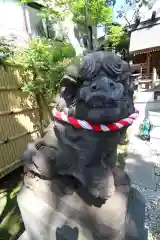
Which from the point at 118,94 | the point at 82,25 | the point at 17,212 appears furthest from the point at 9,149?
the point at 82,25

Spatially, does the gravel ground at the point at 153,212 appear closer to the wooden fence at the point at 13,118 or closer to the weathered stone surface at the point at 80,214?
the weathered stone surface at the point at 80,214

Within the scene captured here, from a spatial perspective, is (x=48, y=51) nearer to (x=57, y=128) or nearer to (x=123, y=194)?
(x=57, y=128)

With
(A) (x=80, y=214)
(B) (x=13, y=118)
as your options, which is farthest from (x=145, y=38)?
(A) (x=80, y=214)

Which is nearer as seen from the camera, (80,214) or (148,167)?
(80,214)

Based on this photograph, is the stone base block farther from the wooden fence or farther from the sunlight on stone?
the wooden fence

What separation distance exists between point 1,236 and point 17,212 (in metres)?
0.32

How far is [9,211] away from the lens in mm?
2102

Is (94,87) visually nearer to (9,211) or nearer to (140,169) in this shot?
(9,211)

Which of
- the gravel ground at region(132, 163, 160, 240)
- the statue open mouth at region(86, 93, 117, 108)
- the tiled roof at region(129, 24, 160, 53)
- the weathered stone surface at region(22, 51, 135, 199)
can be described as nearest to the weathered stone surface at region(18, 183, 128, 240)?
the weathered stone surface at region(22, 51, 135, 199)

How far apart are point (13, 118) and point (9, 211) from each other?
1.48 meters

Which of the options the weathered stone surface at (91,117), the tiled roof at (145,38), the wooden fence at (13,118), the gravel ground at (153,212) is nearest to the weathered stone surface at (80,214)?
the weathered stone surface at (91,117)

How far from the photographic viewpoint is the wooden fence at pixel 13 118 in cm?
283

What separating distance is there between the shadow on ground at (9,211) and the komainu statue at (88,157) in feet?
2.23

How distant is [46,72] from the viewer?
3488 millimetres
